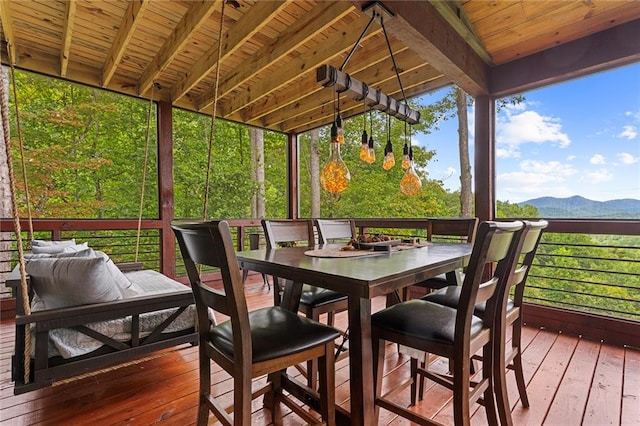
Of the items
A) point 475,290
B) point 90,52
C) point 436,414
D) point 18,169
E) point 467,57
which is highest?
point 90,52

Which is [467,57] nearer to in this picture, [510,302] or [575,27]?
[575,27]

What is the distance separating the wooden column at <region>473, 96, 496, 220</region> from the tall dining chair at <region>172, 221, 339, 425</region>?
8.31ft

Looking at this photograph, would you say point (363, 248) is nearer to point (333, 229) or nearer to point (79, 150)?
point (333, 229)

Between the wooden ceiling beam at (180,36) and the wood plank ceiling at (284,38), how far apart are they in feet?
0.03

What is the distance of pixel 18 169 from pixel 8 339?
10.8 feet

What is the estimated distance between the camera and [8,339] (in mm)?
2566

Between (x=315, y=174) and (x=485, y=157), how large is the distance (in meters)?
4.72

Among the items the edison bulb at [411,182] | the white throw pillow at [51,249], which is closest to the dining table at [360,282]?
the edison bulb at [411,182]

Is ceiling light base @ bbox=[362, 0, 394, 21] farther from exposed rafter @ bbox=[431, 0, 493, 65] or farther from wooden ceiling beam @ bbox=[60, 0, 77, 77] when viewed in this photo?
wooden ceiling beam @ bbox=[60, 0, 77, 77]

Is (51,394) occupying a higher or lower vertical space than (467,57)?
lower

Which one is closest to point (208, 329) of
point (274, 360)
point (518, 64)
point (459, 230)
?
point (274, 360)

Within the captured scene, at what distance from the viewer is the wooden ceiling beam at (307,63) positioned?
2.75 metres

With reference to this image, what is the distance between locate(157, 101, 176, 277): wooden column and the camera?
4.16 metres

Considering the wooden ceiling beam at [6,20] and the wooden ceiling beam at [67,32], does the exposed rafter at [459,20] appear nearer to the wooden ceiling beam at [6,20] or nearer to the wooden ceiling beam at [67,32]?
the wooden ceiling beam at [67,32]
